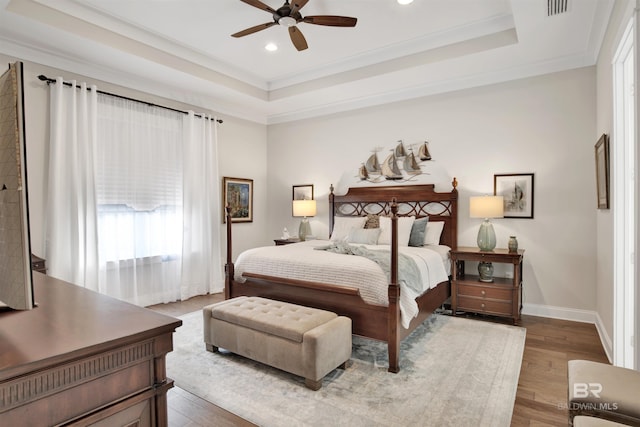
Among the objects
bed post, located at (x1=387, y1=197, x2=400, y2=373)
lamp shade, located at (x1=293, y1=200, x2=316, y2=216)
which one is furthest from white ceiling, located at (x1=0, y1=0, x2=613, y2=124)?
bed post, located at (x1=387, y1=197, x2=400, y2=373)

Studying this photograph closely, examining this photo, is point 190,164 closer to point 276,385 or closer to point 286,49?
point 286,49

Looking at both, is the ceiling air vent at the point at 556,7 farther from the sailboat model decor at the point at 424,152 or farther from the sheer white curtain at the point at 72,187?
the sheer white curtain at the point at 72,187

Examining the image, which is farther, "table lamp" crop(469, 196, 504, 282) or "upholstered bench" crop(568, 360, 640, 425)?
"table lamp" crop(469, 196, 504, 282)

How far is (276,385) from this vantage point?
8.44 feet

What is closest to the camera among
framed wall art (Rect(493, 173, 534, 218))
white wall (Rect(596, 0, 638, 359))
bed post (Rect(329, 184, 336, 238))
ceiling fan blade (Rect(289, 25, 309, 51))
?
white wall (Rect(596, 0, 638, 359))

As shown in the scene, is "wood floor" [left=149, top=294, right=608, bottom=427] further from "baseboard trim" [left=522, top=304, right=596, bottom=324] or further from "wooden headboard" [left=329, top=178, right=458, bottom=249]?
"wooden headboard" [left=329, top=178, right=458, bottom=249]

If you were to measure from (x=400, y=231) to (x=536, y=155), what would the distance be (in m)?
1.88

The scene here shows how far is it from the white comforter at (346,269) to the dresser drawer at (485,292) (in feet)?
1.01

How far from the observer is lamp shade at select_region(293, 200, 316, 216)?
5863 millimetres

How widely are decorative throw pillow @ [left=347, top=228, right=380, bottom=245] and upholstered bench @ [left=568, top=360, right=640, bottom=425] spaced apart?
121 inches

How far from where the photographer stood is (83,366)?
84 centimetres

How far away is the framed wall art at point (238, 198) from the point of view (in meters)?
5.84

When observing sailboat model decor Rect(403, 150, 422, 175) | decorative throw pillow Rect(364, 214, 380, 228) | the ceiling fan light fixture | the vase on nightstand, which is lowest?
the vase on nightstand

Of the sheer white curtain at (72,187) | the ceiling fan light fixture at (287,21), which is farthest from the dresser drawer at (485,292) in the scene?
the sheer white curtain at (72,187)
